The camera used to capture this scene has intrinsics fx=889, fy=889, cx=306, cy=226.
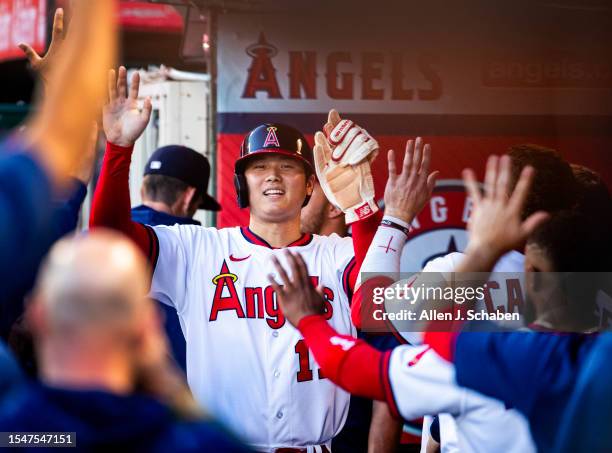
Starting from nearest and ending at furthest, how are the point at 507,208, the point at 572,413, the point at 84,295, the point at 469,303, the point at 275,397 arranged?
the point at 84,295 → the point at 572,413 → the point at 507,208 → the point at 469,303 → the point at 275,397

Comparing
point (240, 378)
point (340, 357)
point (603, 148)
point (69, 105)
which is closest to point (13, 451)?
point (69, 105)

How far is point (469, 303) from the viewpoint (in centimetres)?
265

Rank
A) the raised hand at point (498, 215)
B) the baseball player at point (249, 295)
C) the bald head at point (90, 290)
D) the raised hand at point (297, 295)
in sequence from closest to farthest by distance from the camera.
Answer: the bald head at point (90, 290) → the raised hand at point (498, 215) → the raised hand at point (297, 295) → the baseball player at point (249, 295)

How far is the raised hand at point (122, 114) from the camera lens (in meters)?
2.99

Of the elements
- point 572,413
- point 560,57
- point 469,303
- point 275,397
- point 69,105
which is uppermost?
point 560,57

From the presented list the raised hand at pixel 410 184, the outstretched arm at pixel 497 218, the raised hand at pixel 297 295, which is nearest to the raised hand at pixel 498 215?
the outstretched arm at pixel 497 218

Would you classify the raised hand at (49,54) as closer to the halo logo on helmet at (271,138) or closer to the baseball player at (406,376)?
the halo logo on helmet at (271,138)

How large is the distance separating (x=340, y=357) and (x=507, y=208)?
0.55 metres

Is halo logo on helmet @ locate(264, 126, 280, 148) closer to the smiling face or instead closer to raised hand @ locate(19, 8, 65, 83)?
the smiling face

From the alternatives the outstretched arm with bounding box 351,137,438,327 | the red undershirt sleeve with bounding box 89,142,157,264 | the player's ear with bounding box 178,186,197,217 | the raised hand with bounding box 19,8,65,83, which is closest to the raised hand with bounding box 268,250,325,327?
the outstretched arm with bounding box 351,137,438,327

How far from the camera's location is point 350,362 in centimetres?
221

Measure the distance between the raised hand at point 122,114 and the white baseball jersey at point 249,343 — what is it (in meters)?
0.47

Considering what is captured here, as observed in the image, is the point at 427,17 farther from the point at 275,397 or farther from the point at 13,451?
the point at 13,451

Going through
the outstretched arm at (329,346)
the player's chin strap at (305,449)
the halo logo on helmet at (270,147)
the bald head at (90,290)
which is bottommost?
the player's chin strap at (305,449)
